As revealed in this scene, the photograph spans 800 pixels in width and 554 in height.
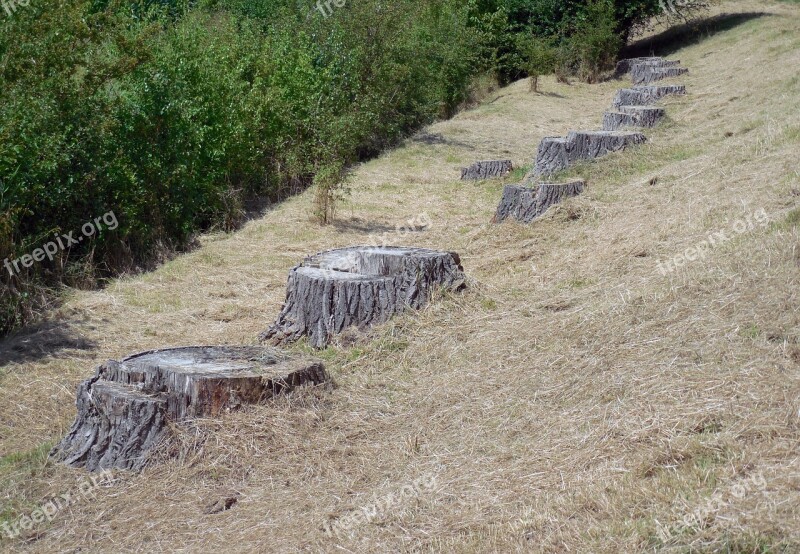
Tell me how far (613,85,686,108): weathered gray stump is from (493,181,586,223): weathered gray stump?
224 inches

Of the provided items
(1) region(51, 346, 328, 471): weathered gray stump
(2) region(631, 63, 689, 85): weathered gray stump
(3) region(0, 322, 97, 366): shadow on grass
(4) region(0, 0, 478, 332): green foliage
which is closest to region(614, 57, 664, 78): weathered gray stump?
(2) region(631, 63, 689, 85): weathered gray stump

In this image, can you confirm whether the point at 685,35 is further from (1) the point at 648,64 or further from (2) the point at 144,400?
(2) the point at 144,400

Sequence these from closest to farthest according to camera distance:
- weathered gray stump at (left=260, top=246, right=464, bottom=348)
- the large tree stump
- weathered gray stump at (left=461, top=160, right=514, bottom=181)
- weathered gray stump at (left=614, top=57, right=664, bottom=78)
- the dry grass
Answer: the dry grass → weathered gray stump at (left=260, top=246, right=464, bottom=348) → weathered gray stump at (left=461, top=160, right=514, bottom=181) → the large tree stump → weathered gray stump at (left=614, top=57, right=664, bottom=78)

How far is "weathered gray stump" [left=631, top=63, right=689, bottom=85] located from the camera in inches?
700

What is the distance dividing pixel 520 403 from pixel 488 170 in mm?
8171

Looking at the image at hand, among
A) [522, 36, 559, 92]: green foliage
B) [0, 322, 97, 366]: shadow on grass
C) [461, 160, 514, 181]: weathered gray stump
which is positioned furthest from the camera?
[522, 36, 559, 92]: green foliage

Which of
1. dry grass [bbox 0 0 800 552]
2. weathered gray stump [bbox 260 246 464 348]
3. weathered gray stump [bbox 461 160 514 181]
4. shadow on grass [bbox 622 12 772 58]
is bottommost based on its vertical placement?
weathered gray stump [bbox 461 160 514 181]

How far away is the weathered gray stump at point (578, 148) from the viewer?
1027 cm

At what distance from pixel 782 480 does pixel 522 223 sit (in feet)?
Result: 18.6

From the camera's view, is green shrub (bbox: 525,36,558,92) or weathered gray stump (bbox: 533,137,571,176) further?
green shrub (bbox: 525,36,558,92)

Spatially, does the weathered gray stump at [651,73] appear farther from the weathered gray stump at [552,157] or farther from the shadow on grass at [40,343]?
the shadow on grass at [40,343]

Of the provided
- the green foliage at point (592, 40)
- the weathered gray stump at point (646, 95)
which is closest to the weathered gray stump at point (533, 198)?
the weathered gray stump at point (646, 95)

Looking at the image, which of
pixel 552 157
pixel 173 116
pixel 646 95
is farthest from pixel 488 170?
pixel 173 116

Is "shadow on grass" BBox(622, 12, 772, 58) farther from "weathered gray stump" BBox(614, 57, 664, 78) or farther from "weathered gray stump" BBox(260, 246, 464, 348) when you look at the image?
"weathered gray stump" BBox(260, 246, 464, 348)
